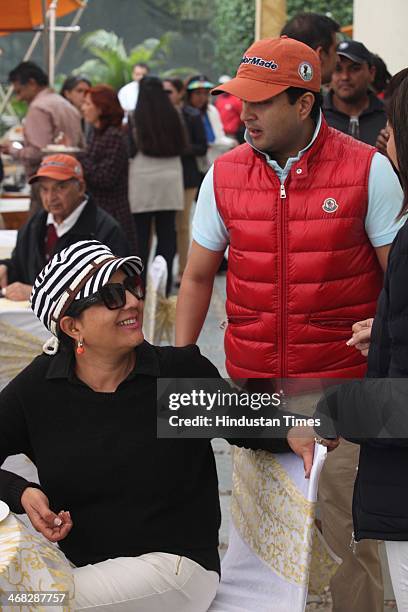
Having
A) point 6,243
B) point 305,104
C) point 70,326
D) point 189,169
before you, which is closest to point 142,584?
point 70,326

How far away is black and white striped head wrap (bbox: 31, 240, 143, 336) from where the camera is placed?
9.41 ft

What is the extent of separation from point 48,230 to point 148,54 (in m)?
26.5

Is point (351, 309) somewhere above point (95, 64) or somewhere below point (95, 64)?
above

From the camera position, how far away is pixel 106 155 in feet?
24.8

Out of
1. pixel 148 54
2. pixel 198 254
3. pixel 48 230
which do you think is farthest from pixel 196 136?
pixel 148 54

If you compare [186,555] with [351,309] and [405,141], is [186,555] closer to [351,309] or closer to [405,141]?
[351,309]

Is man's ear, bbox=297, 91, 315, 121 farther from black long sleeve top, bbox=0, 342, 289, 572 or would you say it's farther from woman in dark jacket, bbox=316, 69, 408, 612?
black long sleeve top, bbox=0, 342, 289, 572

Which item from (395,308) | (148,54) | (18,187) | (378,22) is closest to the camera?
(395,308)

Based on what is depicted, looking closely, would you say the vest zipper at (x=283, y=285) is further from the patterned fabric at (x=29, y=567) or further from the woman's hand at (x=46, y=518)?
the patterned fabric at (x=29, y=567)

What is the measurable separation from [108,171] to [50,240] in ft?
7.19

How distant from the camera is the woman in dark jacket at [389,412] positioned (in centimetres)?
228

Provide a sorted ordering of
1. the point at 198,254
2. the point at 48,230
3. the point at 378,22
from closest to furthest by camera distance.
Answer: the point at 198,254 → the point at 48,230 → the point at 378,22

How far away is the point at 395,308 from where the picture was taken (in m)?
2.27

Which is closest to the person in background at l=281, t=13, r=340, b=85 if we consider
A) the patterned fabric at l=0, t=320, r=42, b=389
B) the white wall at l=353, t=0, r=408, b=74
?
the patterned fabric at l=0, t=320, r=42, b=389
